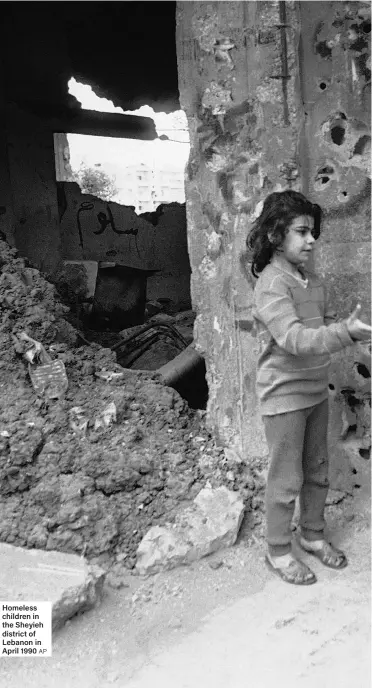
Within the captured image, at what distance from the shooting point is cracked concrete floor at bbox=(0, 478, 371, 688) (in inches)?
85.7

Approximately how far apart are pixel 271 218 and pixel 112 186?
2631 cm

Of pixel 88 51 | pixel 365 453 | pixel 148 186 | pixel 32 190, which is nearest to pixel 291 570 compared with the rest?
pixel 365 453

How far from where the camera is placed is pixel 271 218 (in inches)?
99.8

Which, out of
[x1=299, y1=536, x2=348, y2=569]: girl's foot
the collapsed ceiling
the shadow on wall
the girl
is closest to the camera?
the girl

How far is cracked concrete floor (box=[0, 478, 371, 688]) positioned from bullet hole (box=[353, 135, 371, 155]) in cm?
169

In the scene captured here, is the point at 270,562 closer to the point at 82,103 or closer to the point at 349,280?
the point at 349,280

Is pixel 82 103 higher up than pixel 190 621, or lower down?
higher up

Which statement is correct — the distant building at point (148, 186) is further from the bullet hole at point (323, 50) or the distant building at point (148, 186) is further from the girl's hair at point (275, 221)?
the girl's hair at point (275, 221)

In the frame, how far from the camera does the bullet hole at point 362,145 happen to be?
9.41 feet

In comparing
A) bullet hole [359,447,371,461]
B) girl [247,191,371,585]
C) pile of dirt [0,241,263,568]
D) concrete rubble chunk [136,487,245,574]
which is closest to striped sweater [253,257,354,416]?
girl [247,191,371,585]

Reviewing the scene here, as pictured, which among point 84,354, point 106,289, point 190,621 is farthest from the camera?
point 106,289

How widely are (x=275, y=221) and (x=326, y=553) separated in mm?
1375

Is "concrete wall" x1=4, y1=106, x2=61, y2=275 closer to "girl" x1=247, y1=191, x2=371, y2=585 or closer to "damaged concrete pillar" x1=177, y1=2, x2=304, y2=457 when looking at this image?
"damaged concrete pillar" x1=177, y1=2, x2=304, y2=457

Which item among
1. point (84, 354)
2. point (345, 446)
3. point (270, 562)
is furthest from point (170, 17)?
point (270, 562)
